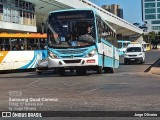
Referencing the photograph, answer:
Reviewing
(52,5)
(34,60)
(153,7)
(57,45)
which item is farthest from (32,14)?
(153,7)

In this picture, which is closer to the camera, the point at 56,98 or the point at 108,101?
the point at 108,101

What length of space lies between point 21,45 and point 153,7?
163638 mm

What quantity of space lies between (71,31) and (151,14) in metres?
171

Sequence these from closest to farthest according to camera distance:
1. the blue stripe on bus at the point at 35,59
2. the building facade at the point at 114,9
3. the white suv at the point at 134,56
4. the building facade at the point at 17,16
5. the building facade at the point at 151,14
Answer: the blue stripe on bus at the point at 35,59 < the white suv at the point at 134,56 < the building facade at the point at 17,16 < the building facade at the point at 114,9 < the building facade at the point at 151,14

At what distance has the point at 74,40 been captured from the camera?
62.5 ft

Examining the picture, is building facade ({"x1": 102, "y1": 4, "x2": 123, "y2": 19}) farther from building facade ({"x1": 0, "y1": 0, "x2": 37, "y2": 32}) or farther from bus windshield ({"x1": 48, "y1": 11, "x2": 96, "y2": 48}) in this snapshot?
bus windshield ({"x1": 48, "y1": 11, "x2": 96, "y2": 48})

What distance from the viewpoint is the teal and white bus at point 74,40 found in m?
19.0

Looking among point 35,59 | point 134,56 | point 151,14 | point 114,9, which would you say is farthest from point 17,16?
point 151,14

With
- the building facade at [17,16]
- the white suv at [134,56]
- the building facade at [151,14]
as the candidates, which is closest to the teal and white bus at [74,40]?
the white suv at [134,56]

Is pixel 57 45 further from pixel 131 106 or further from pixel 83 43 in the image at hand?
pixel 131 106

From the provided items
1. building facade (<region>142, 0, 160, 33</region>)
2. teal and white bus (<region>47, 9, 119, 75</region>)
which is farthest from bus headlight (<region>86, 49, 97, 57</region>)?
building facade (<region>142, 0, 160, 33</region>)

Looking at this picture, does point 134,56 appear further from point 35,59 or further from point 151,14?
point 151,14

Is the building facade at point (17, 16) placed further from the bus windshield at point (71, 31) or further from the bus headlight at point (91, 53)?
the bus headlight at point (91, 53)

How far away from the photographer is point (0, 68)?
27297 mm
